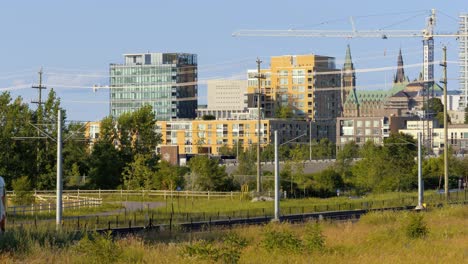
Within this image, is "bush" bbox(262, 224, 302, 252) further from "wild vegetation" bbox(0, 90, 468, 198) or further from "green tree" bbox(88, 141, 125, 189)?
"green tree" bbox(88, 141, 125, 189)

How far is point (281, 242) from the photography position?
114ft

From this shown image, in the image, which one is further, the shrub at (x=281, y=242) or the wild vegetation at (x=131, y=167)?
the wild vegetation at (x=131, y=167)

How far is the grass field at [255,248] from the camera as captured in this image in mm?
28875

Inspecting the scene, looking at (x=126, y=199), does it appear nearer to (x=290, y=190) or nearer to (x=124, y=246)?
(x=290, y=190)

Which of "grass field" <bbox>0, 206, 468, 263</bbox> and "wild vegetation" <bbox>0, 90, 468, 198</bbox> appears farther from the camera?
"wild vegetation" <bbox>0, 90, 468, 198</bbox>

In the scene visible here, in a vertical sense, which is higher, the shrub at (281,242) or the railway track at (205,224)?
the shrub at (281,242)

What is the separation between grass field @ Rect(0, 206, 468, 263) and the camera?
28.9 m

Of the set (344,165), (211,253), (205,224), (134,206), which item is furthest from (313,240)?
(344,165)

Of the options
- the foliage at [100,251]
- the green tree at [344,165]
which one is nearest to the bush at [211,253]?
the foliage at [100,251]

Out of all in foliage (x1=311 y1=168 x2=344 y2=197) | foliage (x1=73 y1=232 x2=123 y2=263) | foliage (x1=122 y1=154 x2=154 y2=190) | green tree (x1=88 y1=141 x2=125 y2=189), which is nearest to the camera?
foliage (x1=73 y1=232 x2=123 y2=263)

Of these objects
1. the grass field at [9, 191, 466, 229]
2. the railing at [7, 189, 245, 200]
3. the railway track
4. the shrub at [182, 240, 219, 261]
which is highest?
the shrub at [182, 240, 219, 261]

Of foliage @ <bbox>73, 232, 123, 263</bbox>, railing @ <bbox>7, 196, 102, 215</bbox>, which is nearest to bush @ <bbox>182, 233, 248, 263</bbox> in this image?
foliage @ <bbox>73, 232, 123, 263</bbox>

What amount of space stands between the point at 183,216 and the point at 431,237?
29.7m

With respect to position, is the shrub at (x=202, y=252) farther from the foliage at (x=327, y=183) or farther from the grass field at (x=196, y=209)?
the foliage at (x=327, y=183)
